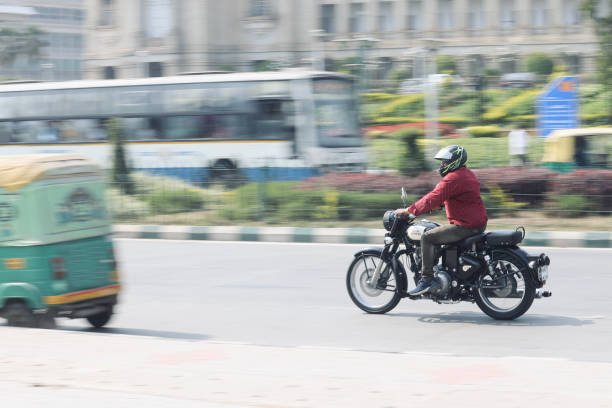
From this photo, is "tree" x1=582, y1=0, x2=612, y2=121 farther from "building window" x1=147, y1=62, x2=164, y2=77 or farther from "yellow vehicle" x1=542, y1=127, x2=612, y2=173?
"building window" x1=147, y1=62, x2=164, y2=77

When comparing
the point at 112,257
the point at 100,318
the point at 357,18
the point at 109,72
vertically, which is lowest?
the point at 100,318

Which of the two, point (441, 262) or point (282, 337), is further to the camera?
point (441, 262)

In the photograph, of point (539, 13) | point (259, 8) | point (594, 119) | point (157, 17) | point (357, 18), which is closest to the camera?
point (594, 119)

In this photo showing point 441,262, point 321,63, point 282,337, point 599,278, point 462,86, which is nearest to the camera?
point 282,337

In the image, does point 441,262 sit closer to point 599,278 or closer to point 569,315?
point 569,315

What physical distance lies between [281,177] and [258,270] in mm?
5846

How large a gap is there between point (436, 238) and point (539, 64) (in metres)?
47.5

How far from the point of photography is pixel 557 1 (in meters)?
63.0

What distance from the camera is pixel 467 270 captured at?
27.7 ft

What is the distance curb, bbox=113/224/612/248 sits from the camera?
14195 millimetres

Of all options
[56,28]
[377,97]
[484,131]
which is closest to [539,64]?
[377,97]

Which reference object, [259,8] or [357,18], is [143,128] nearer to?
[259,8]

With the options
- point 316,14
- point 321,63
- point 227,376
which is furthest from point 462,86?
point 227,376

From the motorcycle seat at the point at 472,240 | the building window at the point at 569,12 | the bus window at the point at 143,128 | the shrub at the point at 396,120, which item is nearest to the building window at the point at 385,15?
the building window at the point at 569,12
